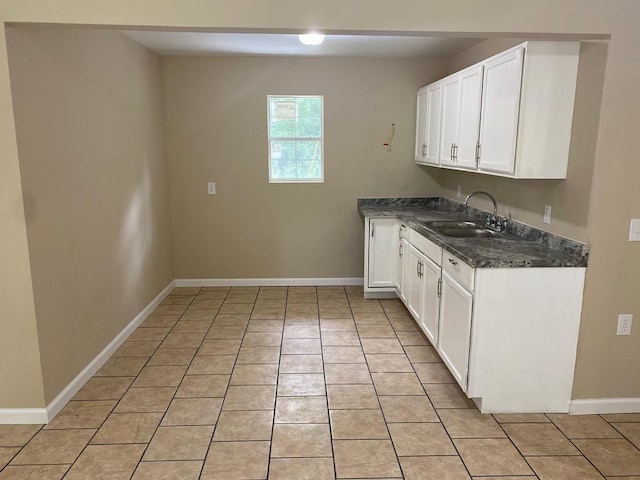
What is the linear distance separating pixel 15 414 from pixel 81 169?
1.51 m

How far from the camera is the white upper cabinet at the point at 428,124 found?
14.1 ft

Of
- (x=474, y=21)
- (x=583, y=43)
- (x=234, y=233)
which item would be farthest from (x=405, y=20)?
(x=234, y=233)

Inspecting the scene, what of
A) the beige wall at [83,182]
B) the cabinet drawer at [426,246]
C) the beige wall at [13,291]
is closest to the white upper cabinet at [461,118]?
the cabinet drawer at [426,246]

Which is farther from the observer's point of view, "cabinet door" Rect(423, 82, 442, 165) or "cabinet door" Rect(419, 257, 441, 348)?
"cabinet door" Rect(423, 82, 442, 165)

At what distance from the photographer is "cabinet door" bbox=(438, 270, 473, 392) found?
2.76 metres

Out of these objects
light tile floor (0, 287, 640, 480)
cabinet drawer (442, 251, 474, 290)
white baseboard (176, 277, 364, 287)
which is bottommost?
light tile floor (0, 287, 640, 480)

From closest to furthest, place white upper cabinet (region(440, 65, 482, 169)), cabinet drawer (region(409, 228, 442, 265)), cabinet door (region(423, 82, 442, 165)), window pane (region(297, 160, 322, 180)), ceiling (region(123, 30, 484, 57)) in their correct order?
1. cabinet drawer (region(409, 228, 442, 265))
2. white upper cabinet (region(440, 65, 482, 169))
3. ceiling (region(123, 30, 484, 57))
4. cabinet door (region(423, 82, 442, 165))
5. window pane (region(297, 160, 322, 180))

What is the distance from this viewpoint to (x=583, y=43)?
2.57 metres

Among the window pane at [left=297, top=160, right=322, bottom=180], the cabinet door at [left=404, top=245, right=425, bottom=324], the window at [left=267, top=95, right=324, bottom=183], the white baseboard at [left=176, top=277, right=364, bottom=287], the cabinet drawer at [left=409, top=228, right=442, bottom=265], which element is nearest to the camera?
the cabinet drawer at [left=409, top=228, right=442, bottom=265]

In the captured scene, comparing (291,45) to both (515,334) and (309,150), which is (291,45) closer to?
(309,150)

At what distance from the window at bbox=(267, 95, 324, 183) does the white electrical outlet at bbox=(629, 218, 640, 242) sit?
3.15 metres

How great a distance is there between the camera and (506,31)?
2.36 m

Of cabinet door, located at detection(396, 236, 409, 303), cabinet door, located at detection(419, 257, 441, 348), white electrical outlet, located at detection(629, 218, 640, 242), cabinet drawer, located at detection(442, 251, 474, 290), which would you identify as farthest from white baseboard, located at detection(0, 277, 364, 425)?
white electrical outlet, located at detection(629, 218, 640, 242)

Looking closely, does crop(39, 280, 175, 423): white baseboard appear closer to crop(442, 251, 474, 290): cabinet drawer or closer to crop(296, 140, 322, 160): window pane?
crop(296, 140, 322, 160): window pane
